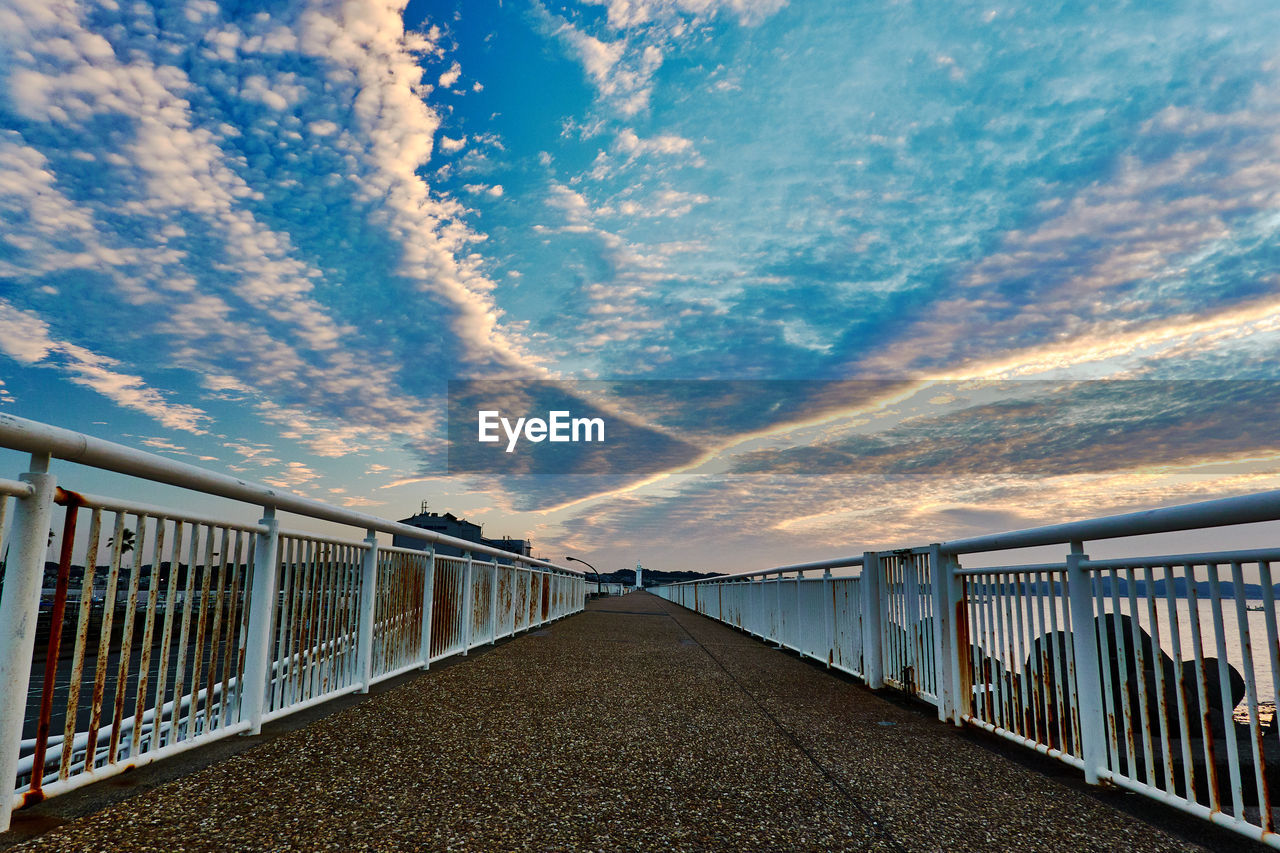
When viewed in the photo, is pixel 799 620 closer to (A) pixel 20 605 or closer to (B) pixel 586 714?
(B) pixel 586 714

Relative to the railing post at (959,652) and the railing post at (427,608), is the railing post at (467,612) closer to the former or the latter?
the railing post at (427,608)

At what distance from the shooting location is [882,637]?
687 cm

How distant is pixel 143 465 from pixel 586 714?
321 cm

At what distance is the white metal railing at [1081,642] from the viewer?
2996 mm

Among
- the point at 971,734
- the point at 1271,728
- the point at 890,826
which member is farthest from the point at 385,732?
the point at 1271,728

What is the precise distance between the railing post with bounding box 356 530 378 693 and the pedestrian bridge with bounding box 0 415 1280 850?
0.05 feet

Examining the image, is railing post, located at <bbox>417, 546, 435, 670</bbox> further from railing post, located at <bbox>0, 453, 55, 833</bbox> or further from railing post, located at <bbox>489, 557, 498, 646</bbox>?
railing post, located at <bbox>0, 453, 55, 833</bbox>

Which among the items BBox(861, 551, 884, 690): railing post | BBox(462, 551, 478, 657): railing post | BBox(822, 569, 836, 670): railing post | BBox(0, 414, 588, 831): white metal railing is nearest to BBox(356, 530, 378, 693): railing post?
BBox(0, 414, 588, 831): white metal railing

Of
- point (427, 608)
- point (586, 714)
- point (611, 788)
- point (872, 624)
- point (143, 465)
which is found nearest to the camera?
point (143, 465)

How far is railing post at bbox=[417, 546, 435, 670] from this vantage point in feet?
23.6

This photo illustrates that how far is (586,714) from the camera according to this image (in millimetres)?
5172

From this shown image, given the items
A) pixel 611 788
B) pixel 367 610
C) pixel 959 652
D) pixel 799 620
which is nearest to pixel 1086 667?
pixel 959 652

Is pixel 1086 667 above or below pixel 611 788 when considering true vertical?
above

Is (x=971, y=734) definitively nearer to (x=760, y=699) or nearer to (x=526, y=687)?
(x=760, y=699)
